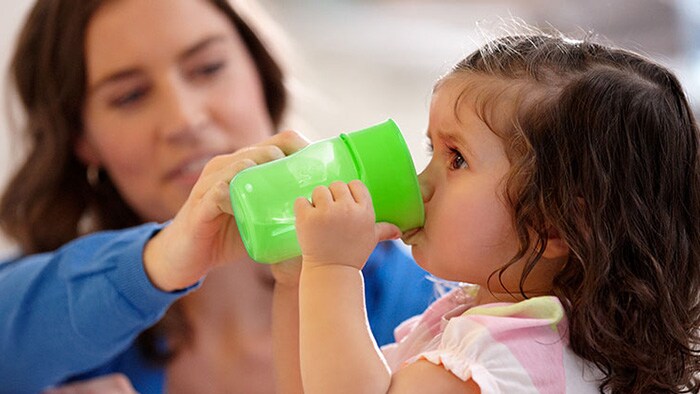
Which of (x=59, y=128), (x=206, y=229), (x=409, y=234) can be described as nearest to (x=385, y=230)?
(x=409, y=234)

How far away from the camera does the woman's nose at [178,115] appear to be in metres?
1.36

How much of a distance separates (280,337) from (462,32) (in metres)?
1.72

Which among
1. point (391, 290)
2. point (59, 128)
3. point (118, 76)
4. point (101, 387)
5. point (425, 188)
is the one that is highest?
point (425, 188)

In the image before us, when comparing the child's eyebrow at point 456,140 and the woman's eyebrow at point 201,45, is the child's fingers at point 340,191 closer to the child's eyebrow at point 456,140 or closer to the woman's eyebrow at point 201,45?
the child's eyebrow at point 456,140

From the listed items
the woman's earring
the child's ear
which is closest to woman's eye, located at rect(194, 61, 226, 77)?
the woman's earring

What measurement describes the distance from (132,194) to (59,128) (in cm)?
16

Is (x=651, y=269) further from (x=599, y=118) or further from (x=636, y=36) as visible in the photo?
(x=636, y=36)

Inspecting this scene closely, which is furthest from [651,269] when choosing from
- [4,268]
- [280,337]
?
[4,268]

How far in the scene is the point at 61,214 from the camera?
5.22ft

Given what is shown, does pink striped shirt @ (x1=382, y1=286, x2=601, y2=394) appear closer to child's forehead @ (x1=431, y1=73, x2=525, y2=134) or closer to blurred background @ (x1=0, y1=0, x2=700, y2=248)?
child's forehead @ (x1=431, y1=73, x2=525, y2=134)

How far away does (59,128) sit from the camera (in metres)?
1.51

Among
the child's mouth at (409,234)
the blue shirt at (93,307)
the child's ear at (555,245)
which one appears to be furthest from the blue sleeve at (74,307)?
the child's ear at (555,245)

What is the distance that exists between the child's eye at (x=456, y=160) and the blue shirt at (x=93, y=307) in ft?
1.39

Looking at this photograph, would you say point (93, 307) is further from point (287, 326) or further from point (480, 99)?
point (480, 99)
